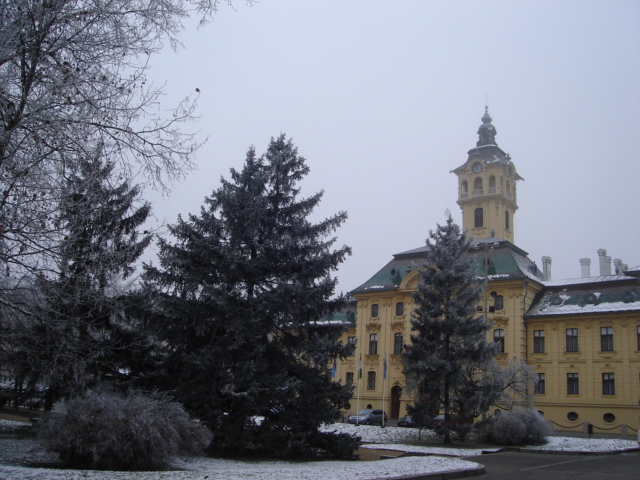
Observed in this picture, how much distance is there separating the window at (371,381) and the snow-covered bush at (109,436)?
3961 cm

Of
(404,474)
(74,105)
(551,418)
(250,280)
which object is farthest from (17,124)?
(551,418)

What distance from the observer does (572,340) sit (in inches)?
1764

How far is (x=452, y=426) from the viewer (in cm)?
2577

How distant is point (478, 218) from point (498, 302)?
→ 1419 cm

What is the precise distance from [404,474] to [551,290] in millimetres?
40281

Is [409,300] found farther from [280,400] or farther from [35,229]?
[35,229]

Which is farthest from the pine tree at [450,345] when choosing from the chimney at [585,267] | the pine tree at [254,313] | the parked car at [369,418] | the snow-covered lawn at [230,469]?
the chimney at [585,267]

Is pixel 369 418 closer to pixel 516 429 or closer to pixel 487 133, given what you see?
pixel 516 429

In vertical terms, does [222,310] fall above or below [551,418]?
above

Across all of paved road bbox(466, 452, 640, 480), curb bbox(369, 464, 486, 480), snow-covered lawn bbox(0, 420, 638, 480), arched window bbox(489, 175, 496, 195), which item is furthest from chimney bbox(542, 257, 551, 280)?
curb bbox(369, 464, 486, 480)

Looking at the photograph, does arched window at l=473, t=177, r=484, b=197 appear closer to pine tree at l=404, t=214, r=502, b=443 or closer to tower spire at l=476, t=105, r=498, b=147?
tower spire at l=476, t=105, r=498, b=147

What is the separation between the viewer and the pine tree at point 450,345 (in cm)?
2677

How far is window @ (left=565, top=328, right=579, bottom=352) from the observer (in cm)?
4463

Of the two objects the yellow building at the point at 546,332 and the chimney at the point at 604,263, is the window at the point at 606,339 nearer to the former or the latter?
the yellow building at the point at 546,332
